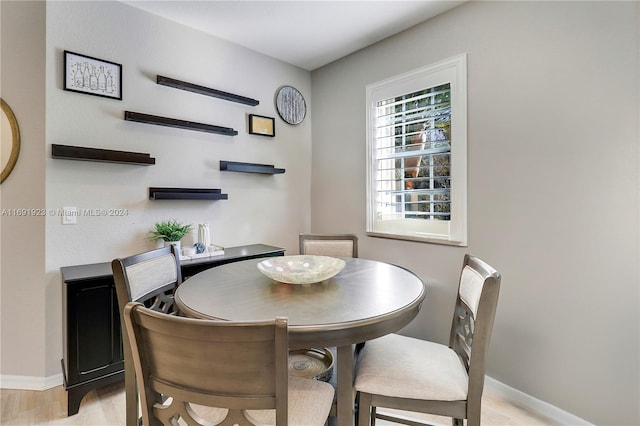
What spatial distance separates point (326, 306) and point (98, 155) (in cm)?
198

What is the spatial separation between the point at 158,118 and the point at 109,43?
0.60 metres

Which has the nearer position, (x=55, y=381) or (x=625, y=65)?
(x=625, y=65)

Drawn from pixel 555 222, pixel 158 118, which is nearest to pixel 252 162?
pixel 158 118

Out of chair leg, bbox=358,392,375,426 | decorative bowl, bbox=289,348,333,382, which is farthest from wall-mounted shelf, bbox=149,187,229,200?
chair leg, bbox=358,392,375,426

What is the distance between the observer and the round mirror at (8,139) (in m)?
2.18

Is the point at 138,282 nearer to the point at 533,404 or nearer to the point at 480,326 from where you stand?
the point at 480,326

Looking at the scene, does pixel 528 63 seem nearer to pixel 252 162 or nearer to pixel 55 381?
pixel 252 162

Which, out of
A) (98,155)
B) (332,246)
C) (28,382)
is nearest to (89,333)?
(28,382)

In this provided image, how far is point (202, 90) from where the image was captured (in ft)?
9.22

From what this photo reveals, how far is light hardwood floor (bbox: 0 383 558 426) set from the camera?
189 centimetres

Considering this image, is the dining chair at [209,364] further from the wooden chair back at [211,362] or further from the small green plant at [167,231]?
the small green plant at [167,231]

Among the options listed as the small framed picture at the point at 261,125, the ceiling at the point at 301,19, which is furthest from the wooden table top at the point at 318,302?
the ceiling at the point at 301,19

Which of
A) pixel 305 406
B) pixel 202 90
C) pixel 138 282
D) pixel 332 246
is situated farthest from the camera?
pixel 202 90

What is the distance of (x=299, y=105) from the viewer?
11.9 ft
